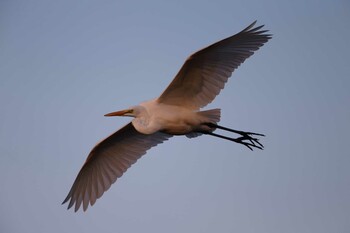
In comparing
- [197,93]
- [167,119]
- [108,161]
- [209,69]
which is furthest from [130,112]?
[108,161]

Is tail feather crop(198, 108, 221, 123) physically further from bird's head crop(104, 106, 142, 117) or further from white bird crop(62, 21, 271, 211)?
bird's head crop(104, 106, 142, 117)

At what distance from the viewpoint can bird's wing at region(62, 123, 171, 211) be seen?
7593 mm

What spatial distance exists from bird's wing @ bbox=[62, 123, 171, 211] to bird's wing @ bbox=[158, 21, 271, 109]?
1.04 metres

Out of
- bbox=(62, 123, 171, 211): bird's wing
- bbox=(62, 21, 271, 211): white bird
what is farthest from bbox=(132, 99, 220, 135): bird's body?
bbox=(62, 123, 171, 211): bird's wing

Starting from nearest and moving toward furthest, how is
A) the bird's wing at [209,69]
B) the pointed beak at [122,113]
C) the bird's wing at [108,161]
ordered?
the bird's wing at [209,69], the pointed beak at [122,113], the bird's wing at [108,161]

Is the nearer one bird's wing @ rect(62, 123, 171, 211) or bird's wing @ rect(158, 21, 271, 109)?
bird's wing @ rect(158, 21, 271, 109)

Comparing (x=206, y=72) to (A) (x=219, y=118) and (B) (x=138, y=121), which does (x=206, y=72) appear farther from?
(B) (x=138, y=121)

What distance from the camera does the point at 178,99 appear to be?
267 inches

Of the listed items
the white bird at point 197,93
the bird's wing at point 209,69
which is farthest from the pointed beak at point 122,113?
the bird's wing at point 209,69

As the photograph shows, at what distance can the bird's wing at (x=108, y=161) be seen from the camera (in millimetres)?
7593

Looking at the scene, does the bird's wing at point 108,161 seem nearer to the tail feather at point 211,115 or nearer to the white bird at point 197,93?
the white bird at point 197,93

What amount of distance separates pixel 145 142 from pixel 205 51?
6.43ft

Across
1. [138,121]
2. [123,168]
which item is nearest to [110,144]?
[123,168]

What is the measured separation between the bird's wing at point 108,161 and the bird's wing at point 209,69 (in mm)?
1042
